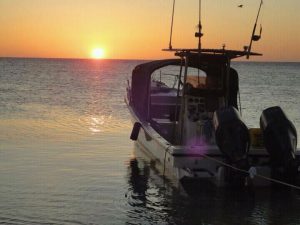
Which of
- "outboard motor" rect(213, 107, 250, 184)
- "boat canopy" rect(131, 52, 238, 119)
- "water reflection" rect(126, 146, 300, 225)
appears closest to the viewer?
"water reflection" rect(126, 146, 300, 225)

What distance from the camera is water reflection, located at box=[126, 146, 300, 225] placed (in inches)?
396

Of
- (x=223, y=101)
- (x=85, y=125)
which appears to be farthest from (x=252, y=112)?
(x=223, y=101)

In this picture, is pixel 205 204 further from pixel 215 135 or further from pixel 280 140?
pixel 280 140

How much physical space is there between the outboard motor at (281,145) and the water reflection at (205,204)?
2.34 ft

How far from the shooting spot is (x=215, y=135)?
11.4m

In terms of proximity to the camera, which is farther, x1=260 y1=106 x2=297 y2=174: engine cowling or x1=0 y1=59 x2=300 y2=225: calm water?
x1=260 y1=106 x2=297 y2=174: engine cowling

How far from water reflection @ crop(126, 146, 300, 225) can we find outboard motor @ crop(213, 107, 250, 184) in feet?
2.08

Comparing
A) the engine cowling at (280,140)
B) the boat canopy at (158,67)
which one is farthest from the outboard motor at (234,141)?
the boat canopy at (158,67)

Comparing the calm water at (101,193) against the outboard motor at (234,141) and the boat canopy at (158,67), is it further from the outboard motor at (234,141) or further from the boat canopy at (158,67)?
the boat canopy at (158,67)

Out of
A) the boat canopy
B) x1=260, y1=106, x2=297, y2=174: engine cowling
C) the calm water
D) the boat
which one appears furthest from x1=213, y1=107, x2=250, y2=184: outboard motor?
the boat canopy

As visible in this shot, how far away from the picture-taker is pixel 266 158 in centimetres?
1174

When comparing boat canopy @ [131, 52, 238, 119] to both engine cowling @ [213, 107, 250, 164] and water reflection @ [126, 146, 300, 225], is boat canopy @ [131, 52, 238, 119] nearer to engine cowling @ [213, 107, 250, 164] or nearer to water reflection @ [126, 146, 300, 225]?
engine cowling @ [213, 107, 250, 164]

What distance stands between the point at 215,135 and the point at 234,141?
1.55 feet

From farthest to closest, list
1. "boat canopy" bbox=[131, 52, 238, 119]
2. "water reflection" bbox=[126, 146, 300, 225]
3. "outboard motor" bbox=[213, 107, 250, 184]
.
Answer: "boat canopy" bbox=[131, 52, 238, 119], "outboard motor" bbox=[213, 107, 250, 184], "water reflection" bbox=[126, 146, 300, 225]
